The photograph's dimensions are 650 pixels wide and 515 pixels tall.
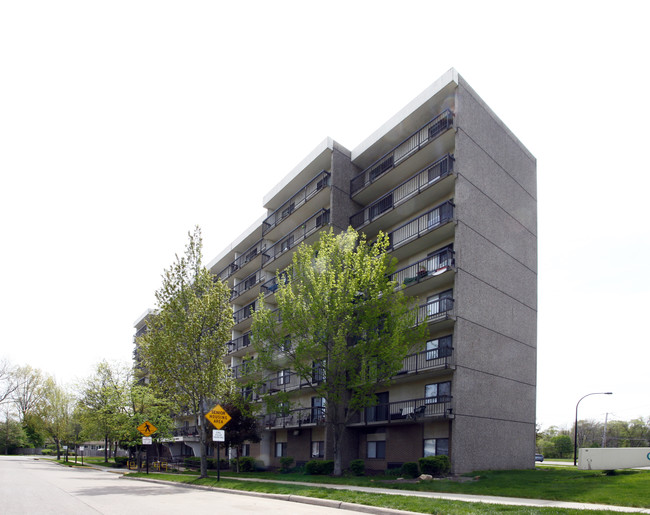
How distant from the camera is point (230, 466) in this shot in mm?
41656

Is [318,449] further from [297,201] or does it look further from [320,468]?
[297,201]

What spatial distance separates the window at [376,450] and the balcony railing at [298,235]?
14054 mm

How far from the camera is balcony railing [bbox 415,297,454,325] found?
2648 centimetres

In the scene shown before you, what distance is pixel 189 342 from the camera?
29.4m

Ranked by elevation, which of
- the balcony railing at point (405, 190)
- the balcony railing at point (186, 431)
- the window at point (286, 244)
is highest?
the balcony railing at point (405, 190)

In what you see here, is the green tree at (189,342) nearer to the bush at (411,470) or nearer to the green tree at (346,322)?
the green tree at (346,322)

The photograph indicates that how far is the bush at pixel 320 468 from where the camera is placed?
28.7m

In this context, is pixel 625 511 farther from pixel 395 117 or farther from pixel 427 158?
pixel 395 117

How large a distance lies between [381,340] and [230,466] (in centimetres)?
2276

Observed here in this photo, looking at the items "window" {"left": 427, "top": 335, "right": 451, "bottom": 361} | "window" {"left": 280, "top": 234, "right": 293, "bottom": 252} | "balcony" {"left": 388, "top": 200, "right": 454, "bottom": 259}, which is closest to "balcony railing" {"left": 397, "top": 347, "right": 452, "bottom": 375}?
"window" {"left": 427, "top": 335, "right": 451, "bottom": 361}

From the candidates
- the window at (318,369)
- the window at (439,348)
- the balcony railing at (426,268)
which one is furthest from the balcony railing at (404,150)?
the window at (318,369)

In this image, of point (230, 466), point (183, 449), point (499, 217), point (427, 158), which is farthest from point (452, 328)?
point (183, 449)

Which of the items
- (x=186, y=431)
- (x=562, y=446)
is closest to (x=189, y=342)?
(x=186, y=431)

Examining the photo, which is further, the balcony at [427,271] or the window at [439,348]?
the balcony at [427,271]
